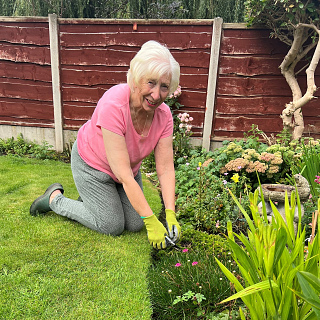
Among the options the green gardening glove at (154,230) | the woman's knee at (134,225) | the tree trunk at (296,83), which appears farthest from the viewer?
the tree trunk at (296,83)

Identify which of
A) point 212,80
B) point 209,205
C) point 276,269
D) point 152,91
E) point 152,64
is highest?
point 152,64

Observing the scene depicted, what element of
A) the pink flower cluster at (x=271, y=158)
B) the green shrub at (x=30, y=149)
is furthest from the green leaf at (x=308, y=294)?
the green shrub at (x=30, y=149)

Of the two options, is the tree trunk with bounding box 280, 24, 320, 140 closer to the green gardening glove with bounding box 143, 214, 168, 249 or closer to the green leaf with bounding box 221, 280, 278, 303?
the green gardening glove with bounding box 143, 214, 168, 249

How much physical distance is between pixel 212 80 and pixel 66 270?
12.2ft

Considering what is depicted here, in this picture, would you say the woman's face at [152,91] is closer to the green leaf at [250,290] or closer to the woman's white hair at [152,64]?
the woman's white hair at [152,64]

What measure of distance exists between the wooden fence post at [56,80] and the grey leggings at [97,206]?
286 centimetres

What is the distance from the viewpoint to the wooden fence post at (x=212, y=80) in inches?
178

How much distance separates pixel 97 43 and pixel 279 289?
15.6ft

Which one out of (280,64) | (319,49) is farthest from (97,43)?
(319,49)

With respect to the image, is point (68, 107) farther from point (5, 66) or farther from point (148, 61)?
point (148, 61)

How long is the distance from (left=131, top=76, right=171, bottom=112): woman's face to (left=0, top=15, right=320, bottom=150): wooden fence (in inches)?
116

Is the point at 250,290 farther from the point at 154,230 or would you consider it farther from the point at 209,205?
the point at 209,205

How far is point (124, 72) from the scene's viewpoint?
498 centimetres

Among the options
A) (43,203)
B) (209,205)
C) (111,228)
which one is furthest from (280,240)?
(43,203)
